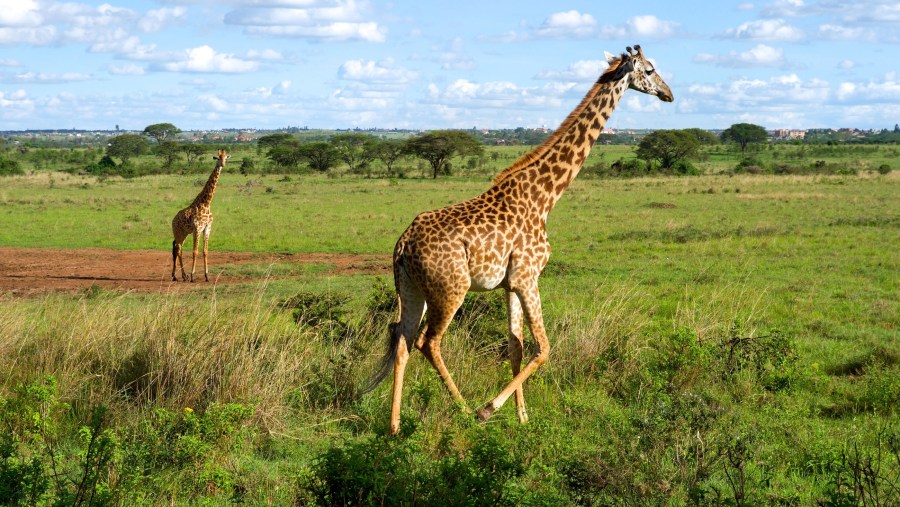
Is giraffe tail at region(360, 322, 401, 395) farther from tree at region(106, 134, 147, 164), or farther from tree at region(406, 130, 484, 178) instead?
tree at region(106, 134, 147, 164)

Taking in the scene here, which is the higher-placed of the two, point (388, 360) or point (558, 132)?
point (558, 132)

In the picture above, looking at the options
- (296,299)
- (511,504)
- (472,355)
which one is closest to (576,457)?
(511,504)

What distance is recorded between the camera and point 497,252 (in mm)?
6035

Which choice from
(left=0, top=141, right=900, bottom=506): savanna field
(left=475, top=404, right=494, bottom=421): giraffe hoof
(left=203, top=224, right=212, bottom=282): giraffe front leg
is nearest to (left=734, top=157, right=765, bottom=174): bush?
(left=0, top=141, right=900, bottom=506): savanna field

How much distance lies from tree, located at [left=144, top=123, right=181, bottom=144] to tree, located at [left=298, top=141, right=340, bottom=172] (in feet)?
100

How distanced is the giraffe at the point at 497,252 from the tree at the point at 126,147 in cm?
6960

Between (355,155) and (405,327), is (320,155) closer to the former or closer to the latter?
(355,155)

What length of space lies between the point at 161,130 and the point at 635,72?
278ft

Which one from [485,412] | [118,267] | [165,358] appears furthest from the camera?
[118,267]

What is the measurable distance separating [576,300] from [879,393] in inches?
214

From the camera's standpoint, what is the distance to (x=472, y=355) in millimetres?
7488

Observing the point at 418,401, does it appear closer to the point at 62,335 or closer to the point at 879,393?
the point at 62,335

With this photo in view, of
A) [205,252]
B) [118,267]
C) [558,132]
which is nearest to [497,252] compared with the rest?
[558,132]

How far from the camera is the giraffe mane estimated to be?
21.5 feet
